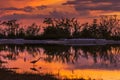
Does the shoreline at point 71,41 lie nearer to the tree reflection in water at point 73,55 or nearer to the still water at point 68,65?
the tree reflection in water at point 73,55

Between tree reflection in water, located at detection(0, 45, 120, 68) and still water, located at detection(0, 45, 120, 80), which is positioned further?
tree reflection in water, located at detection(0, 45, 120, 68)

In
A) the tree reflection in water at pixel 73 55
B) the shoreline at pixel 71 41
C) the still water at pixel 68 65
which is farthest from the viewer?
the shoreline at pixel 71 41

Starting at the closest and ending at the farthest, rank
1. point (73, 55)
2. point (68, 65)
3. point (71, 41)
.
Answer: point (68, 65), point (73, 55), point (71, 41)

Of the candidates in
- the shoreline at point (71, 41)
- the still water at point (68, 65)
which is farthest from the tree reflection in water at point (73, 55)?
the shoreline at point (71, 41)

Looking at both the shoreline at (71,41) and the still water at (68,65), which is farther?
the shoreline at (71,41)

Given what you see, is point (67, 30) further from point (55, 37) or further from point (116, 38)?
point (116, 38)

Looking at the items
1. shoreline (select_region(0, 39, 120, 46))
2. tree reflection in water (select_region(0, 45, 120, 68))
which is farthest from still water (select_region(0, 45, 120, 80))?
shoreline (select_region(0, 39, 120, 46))

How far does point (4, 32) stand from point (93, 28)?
99.4 feet

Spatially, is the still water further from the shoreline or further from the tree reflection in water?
the shoreline

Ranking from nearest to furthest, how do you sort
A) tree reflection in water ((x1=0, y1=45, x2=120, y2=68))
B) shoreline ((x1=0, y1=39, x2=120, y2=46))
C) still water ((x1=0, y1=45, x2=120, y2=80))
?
still water ((x1=0, y1=45, x2=120, y2=80)) → tree reflection in water ((x1=0, y1=45, x2=120, y2=68)) → shoreline ((x1=0, y1=39, x2=120, y2=46))

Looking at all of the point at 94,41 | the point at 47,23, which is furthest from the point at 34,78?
the point at 47,23

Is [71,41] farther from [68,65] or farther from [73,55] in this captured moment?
[68,65]

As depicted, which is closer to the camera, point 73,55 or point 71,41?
point 73,55

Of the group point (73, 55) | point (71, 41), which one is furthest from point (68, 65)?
point (71, 41)
